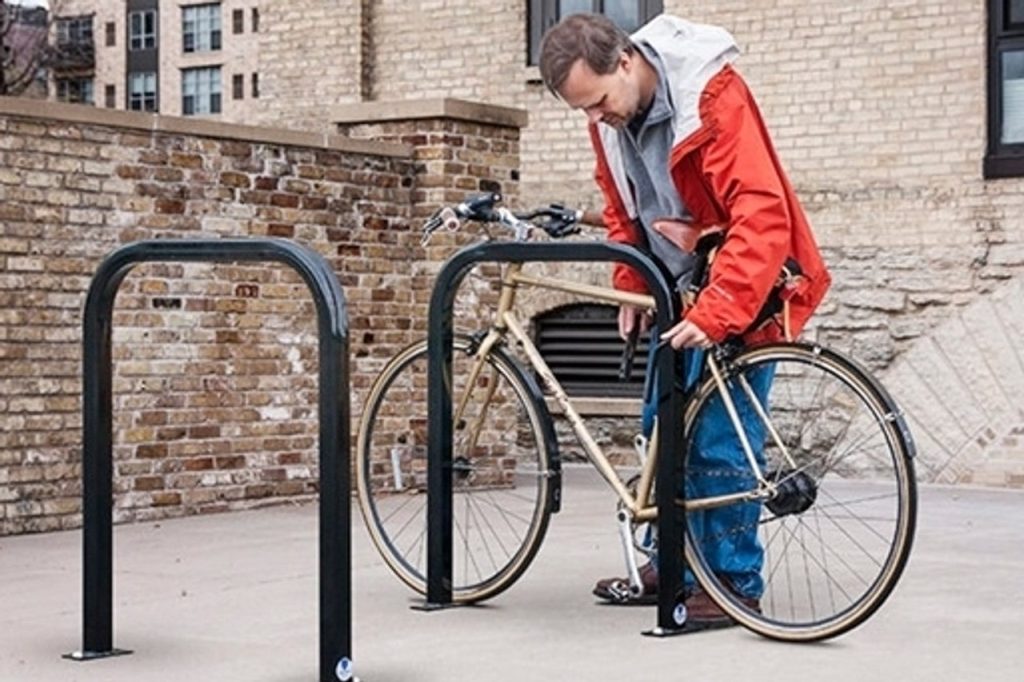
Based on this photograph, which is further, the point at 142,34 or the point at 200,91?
the point at 142,34

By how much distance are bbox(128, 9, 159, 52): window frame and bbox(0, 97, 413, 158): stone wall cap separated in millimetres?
84054

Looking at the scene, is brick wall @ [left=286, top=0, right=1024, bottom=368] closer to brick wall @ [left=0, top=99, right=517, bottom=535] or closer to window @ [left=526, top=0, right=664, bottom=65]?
window @ [left=526, top=0, right=664, bottom=65]

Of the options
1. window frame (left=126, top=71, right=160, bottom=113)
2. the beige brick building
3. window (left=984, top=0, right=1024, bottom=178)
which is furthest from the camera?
window frame (left=126, top=71, right=160, bottom=113)

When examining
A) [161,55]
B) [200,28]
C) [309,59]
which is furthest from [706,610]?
[161,55]

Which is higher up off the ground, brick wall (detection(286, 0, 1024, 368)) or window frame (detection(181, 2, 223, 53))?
window frame (detection(181, 2, 223, 53))

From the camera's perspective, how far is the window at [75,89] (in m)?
87.9

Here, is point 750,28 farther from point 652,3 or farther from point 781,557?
point 781,557

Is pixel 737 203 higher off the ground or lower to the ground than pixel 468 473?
higher

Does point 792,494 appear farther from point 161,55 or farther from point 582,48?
point 161,55

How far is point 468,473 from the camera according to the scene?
24.0 feet

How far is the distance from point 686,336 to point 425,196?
5389 mm

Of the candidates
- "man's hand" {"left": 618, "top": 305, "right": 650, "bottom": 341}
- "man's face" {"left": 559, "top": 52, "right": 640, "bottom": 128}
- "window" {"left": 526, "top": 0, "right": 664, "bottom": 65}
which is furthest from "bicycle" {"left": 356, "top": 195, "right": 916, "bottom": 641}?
"window" {"left": 526, "top": 0, "right": 664, "bottom": 65}

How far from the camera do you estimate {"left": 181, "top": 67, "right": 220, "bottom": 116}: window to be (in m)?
88.7

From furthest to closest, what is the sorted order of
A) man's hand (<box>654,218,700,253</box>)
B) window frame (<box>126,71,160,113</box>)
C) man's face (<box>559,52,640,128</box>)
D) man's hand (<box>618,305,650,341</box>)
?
1. window frame (<box>126,71,160,113</box>)
2. man's hand (<box>618,305,650,341</box>)
3. man's hand (<box>654,218,700,253</box>)
4. man's face (<box>559,52,640,128</box>)
